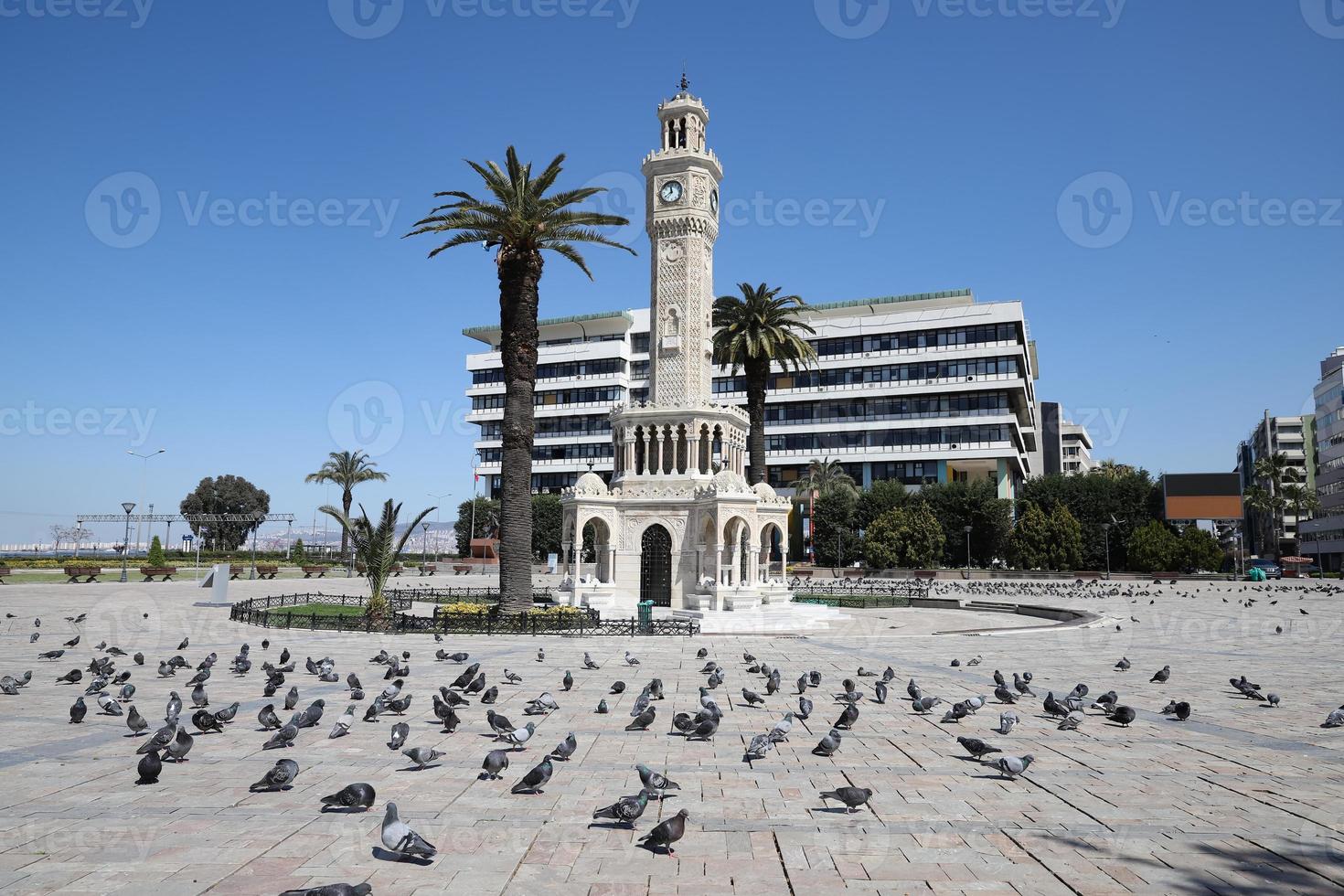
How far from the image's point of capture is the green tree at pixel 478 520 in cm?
9088

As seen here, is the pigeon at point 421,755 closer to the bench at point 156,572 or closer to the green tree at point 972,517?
the bench at point 156,572

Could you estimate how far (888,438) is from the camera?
267ft

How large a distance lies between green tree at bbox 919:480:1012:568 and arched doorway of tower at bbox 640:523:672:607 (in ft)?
134

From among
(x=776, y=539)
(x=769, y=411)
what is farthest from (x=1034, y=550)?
(x=769, y=411)

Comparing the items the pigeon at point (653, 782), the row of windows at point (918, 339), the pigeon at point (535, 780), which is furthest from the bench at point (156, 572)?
the row of windows at point (918, 339)

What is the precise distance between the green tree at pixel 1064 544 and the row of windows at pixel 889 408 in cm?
1411

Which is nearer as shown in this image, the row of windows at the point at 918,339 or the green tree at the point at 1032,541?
the green tree at the point at 1032,541

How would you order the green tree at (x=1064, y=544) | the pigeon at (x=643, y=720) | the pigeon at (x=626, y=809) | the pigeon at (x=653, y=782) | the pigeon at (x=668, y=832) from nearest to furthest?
the pigeon at (x=668, y=832), the pigeon at (x=626, y=809), the pigeon at (x=653, y=782), the pigeon at (x=643, y=720), the green tree at (x=1064, y=544)

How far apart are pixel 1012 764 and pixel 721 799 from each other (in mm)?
3216

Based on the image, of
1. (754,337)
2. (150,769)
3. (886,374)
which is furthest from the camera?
(886,374)

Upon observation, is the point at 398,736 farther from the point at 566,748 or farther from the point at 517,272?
the point at 517,272

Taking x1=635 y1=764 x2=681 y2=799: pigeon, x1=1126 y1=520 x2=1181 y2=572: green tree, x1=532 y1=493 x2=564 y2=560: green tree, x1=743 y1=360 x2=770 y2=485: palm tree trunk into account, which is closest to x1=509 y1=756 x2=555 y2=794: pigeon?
x1=635 y1=764 x2=681 y2=799: pigeon

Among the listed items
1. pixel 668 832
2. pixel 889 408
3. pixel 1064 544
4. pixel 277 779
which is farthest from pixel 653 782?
pixel 889 408

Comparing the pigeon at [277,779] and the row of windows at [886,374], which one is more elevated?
the row of windows at [886,374]
